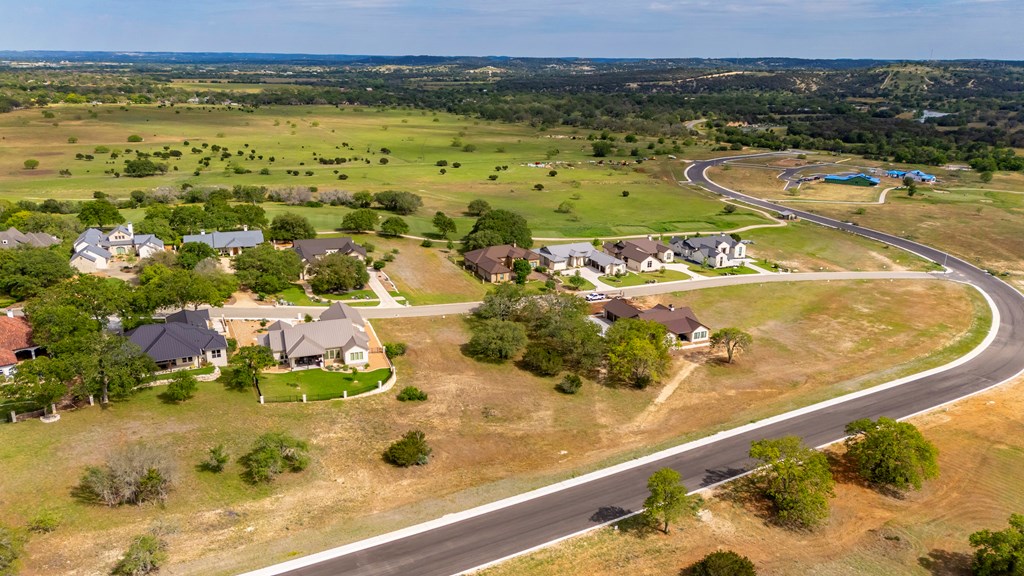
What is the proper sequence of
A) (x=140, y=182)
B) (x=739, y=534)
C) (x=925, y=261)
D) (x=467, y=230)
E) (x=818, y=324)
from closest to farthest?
(x=739, y=534)
(x=818, y=324)
(x=925, y=261)
(x=467, y=230)
(x=140, y=182)

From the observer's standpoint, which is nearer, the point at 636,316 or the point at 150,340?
the point at 150,340

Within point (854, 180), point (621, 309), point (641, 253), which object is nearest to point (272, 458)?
point (621, 309)

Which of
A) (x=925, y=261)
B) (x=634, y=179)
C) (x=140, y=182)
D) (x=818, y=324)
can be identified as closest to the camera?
(x=818, y=324)

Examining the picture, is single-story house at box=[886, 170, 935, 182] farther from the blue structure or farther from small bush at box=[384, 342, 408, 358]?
small bush at box=[384, 342, 408, 358]

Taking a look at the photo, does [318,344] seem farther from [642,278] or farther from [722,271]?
[722,271]

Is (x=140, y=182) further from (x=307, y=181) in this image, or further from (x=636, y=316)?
(x=636, y=316)

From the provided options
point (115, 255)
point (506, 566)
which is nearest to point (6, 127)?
point (115, 255)

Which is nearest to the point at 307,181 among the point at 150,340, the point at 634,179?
the point at 634,179
